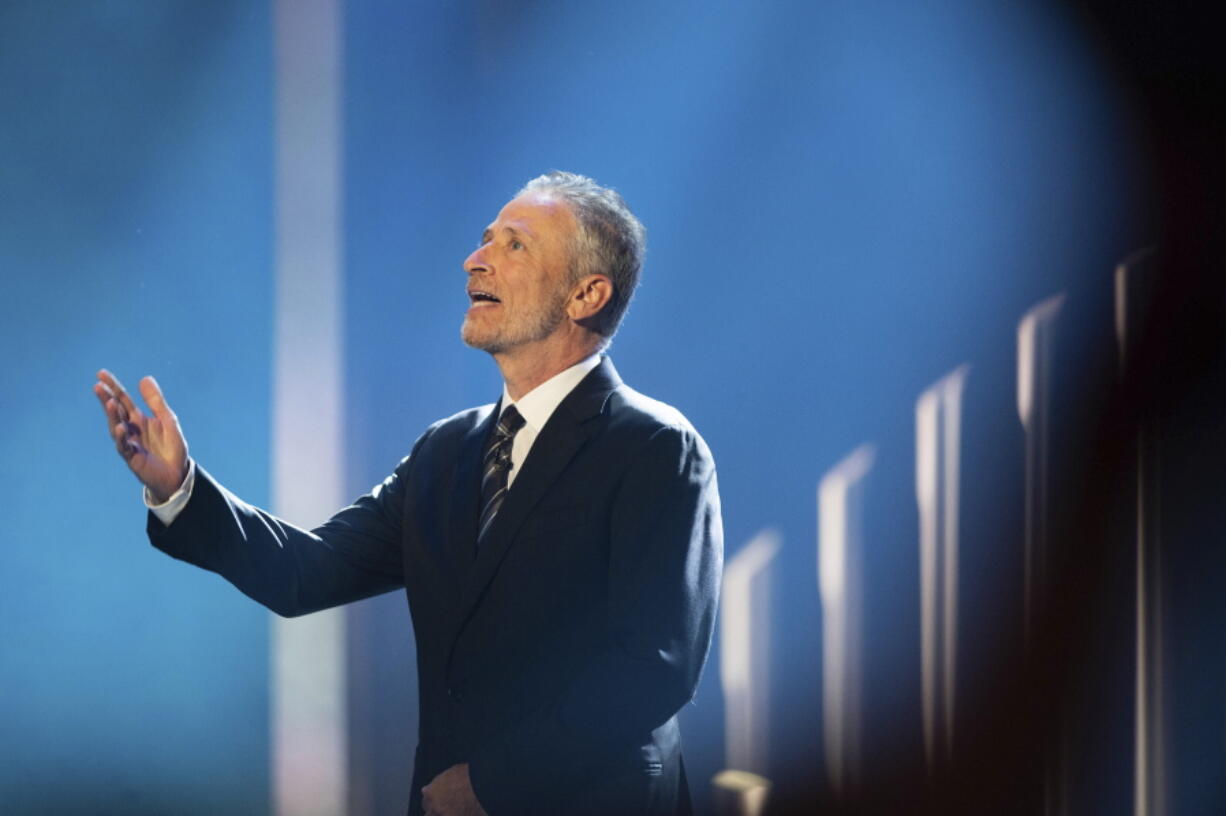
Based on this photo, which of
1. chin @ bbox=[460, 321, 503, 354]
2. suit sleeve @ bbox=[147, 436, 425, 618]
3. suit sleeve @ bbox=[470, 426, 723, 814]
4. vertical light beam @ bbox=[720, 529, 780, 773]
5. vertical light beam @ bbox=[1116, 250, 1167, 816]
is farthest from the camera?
vertical light beam @ bbox=[720, 529, 780, 773]

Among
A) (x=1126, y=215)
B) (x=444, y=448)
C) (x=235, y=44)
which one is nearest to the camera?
(x=444, y=448)

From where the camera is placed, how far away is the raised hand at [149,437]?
1438 mm

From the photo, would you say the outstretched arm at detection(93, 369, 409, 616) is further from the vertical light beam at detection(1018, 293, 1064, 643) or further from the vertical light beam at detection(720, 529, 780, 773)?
the vertical light beam at detection(1018, 293, 1064, 643)

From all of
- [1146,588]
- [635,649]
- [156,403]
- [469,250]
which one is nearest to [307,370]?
[469,250]

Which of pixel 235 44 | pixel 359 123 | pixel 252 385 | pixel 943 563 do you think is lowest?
pixel 943 563

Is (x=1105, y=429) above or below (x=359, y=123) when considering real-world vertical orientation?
below

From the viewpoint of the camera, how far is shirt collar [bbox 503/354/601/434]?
157 cm

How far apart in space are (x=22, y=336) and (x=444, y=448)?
940 millimetres

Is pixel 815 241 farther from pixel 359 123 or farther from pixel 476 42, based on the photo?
pixel 359 123

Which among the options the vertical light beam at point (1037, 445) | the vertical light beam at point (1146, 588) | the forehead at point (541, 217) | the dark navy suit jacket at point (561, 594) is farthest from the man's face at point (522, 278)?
the vertical light beam at point (1146, 588)

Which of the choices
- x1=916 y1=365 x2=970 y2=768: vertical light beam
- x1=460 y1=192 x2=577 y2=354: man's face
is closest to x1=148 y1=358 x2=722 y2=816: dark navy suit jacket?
x1=460 y1=192 x2=577 y2=354: man's face

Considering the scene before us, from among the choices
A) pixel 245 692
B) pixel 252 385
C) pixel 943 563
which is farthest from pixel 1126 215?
pixel 245 692

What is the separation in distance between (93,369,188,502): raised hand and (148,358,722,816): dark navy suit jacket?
36 millimetres

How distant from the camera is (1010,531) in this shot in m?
2.05
